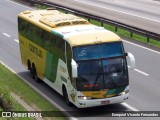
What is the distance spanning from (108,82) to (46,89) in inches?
185

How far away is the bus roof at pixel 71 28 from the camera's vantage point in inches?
706

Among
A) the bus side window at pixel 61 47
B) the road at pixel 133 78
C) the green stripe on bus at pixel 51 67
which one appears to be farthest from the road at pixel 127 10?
the bus side window at pixel 61 47

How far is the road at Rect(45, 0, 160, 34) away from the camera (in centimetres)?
3769

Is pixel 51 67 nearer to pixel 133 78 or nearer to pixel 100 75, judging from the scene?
pixel 100 75

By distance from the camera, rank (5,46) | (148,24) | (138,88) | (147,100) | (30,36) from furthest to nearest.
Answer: (148,24) → (5,46) → (30,36) → (138,88) → (147,100)

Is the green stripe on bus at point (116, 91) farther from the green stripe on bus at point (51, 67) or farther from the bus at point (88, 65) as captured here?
the green stripe on bus at point (51, 67)

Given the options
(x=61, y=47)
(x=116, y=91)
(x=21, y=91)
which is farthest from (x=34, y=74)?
(x=116, y=91)

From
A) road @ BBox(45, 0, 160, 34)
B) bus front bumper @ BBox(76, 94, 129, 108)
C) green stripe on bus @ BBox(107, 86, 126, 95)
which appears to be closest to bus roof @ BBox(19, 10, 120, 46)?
green stripe on bus @ BBox(107, 86, 126, 95)

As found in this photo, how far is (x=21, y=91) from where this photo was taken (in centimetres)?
2041

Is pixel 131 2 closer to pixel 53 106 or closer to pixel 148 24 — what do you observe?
pixel 148 24

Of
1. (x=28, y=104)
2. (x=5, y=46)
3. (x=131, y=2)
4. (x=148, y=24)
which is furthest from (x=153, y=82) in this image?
(x=131, y=2)

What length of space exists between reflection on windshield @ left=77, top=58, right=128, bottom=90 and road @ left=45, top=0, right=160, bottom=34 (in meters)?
17.0

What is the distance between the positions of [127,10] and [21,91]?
1027 inches

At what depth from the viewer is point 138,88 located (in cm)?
2088
